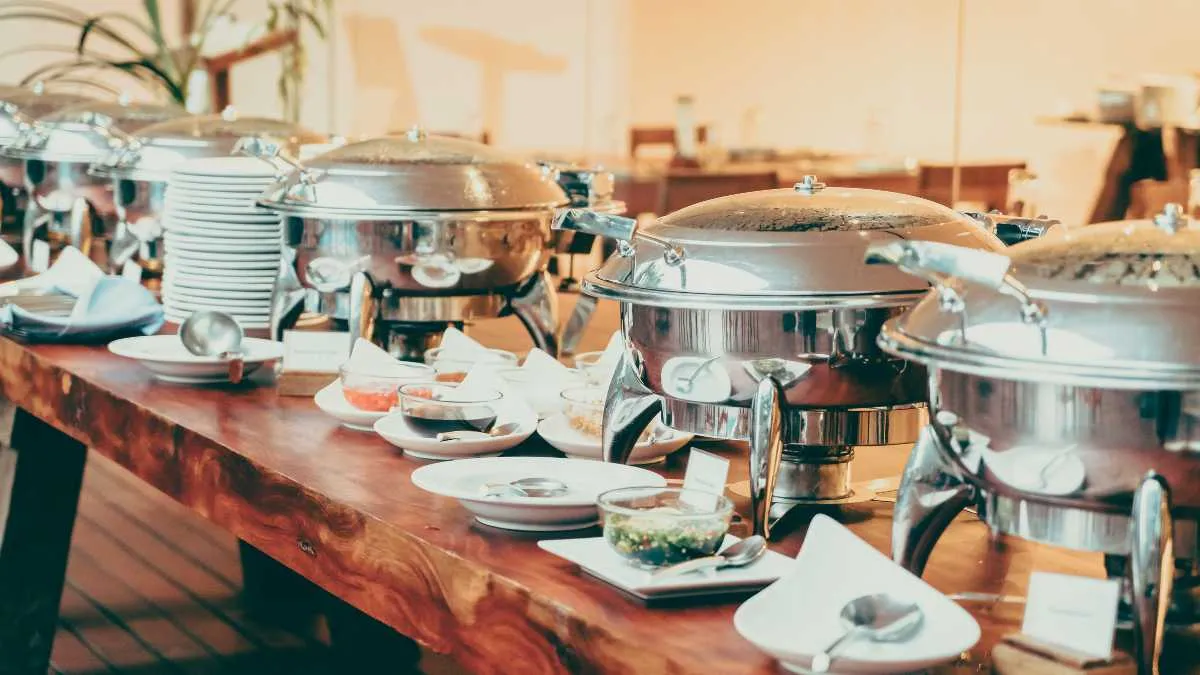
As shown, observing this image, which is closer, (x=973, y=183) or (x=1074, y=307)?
(x=1074, y=307)

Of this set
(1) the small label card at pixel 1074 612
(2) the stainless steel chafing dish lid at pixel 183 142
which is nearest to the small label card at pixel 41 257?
(2) the stainless steel chafing dish lid at pixel 183 142

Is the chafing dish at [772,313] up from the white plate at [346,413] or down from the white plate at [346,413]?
up

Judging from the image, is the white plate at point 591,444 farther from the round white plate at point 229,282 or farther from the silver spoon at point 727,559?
the round white plate at point 229,282

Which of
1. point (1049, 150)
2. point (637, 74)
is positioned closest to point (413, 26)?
point (637, 74)

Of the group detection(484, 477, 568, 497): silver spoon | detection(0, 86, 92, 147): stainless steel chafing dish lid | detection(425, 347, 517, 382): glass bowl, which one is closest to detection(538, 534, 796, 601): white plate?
detection(484, 477, 568, 497): silver spoon

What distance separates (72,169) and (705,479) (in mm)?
2309

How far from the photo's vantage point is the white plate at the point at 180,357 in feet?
6.77

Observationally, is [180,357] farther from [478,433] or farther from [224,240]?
[478,433]

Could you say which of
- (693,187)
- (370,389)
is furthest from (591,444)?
(693,187)

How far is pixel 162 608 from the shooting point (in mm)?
2955

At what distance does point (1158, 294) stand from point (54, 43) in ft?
24.5

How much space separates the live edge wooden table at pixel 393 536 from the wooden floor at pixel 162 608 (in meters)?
0.49

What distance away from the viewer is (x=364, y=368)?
6.22 feet

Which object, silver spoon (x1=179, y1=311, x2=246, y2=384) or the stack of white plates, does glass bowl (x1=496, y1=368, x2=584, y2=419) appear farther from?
the stack of white plates
